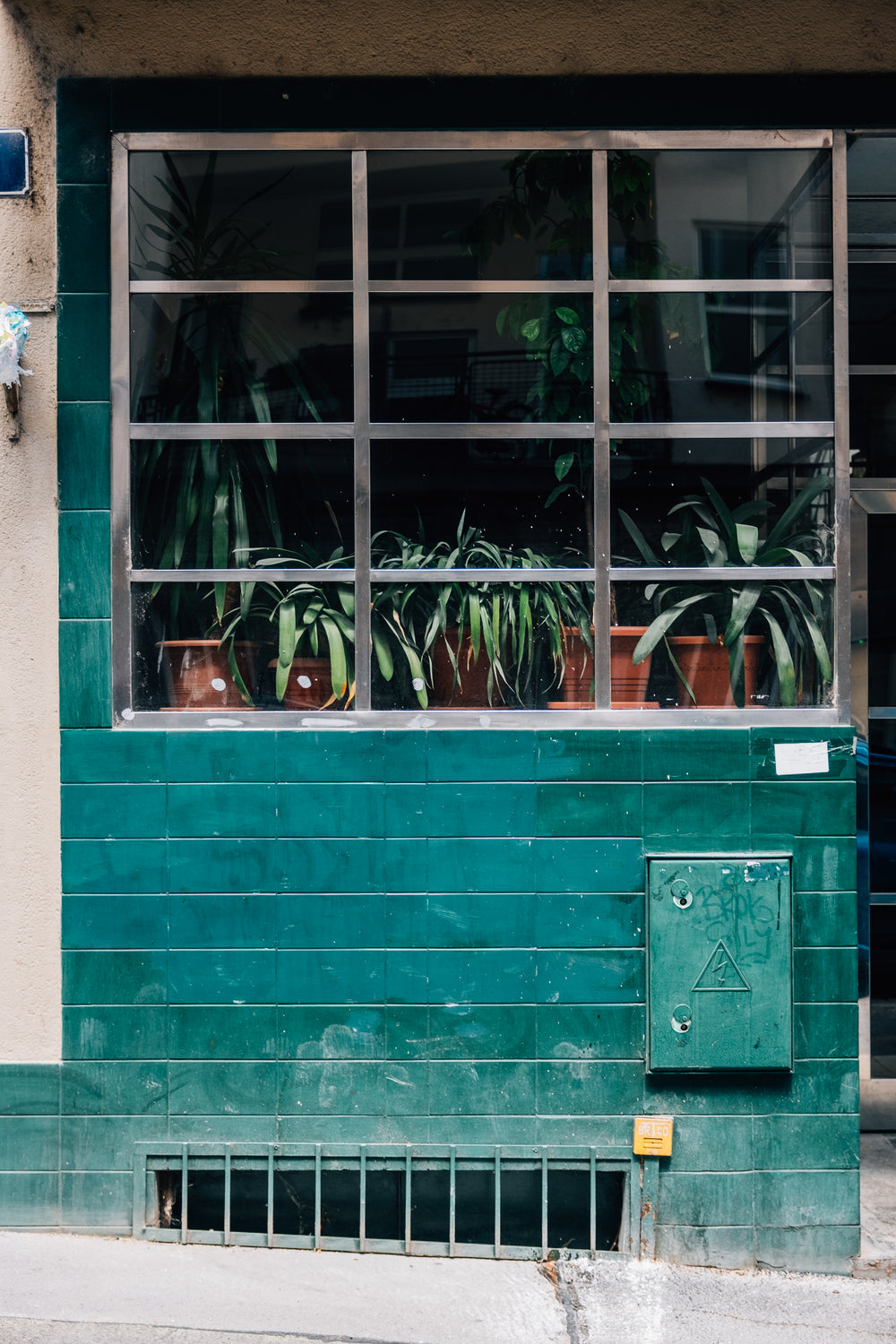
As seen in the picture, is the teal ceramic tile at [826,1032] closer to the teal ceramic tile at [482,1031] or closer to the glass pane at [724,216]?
the teal ceramic tile at [482,1031]

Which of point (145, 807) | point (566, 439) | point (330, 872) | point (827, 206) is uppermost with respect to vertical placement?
point (827, 206)

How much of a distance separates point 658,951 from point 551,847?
0.48m

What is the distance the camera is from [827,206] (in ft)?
11.9

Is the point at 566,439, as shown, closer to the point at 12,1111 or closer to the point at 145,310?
the point at 145,310

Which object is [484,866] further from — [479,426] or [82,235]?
[82,235]

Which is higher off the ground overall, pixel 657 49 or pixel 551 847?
pixel 657 49

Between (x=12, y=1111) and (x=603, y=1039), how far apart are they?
1.96 metres

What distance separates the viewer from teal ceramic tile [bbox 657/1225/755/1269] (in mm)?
3479

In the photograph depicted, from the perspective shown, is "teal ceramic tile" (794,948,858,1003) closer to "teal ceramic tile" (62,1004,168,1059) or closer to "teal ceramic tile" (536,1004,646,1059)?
"teal ceramic tile" (536,1004,646,1059)

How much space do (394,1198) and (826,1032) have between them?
1540 mm

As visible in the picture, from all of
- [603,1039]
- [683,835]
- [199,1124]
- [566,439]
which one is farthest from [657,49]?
[199,1124]

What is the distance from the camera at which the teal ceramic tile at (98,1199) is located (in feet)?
11.5

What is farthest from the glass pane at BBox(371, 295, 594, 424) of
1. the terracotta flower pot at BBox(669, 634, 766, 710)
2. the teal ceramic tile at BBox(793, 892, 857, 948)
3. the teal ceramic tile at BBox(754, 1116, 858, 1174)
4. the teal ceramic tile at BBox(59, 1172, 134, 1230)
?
the teal ceramic tile at BBox(59, 1172, 134, 1230)

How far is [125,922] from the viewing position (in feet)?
11.6
